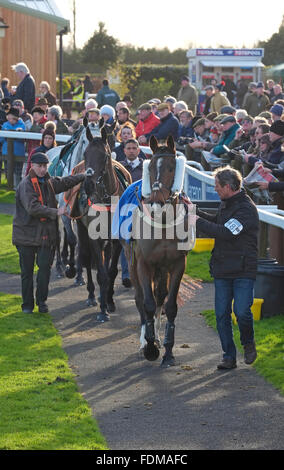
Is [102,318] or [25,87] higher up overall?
[25,87]

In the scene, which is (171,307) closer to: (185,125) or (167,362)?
(167,362)

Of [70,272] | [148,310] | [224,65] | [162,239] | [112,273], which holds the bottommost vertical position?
[70,272]

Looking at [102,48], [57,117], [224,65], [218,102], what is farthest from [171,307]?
[102,48]

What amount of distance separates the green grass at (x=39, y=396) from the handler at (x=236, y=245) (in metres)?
1.68

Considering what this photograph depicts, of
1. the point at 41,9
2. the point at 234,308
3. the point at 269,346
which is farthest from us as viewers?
the point at 41,9

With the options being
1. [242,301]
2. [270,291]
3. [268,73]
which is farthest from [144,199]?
[268,73]

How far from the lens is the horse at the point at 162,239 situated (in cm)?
897

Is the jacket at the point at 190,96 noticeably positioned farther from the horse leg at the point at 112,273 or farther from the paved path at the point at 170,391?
the paved path at the point at 170,391

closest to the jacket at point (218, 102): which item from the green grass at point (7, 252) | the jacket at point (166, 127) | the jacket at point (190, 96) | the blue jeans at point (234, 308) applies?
the jacket at point (190, 96)

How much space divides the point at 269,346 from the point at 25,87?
51.2 feet

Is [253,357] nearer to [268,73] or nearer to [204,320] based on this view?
[204,320]

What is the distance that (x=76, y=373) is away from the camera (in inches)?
359

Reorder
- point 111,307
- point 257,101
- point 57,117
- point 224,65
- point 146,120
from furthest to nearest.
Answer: point 224,65 < point 257,101 < point 57,117 < point 146,120 < point 111,307

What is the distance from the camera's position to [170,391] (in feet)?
28.0
